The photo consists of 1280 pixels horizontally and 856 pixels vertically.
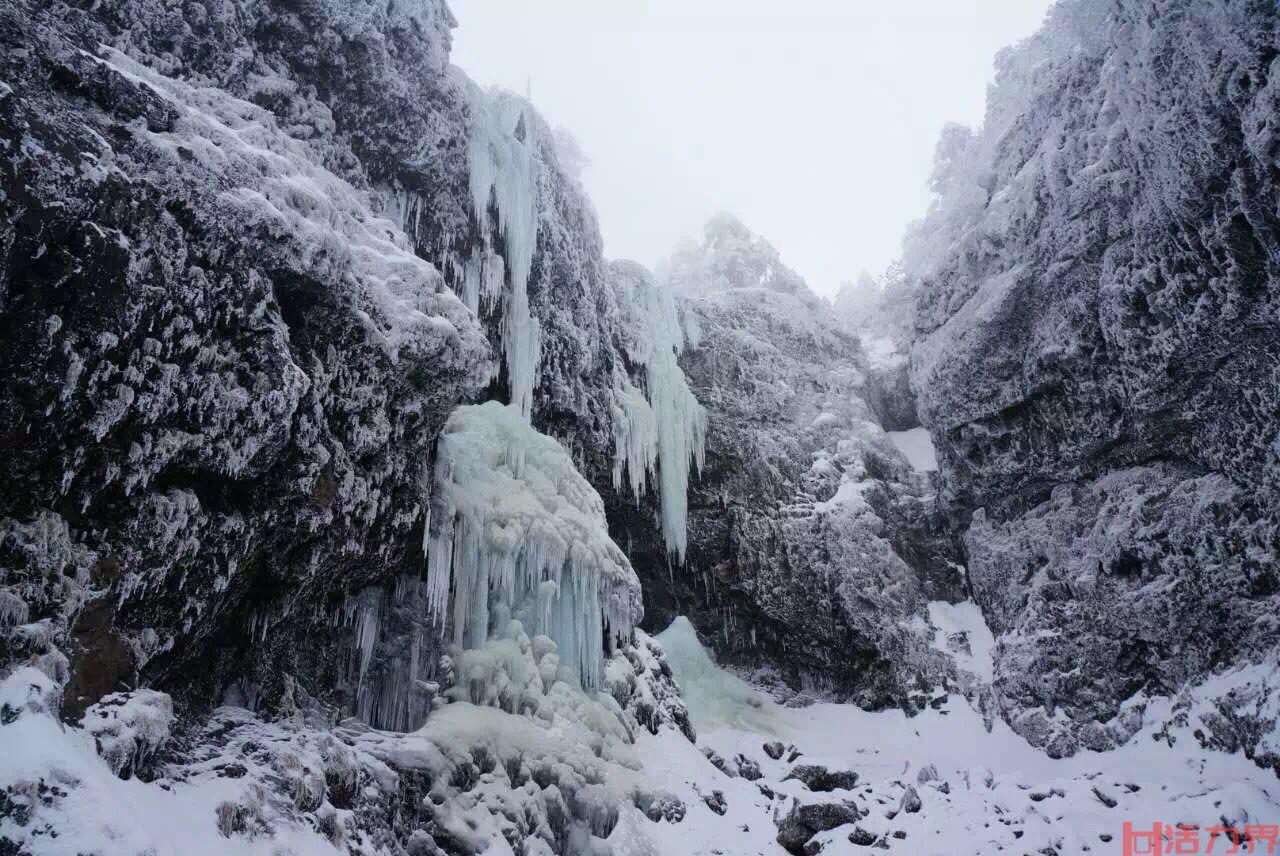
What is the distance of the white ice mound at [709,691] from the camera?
18422mm

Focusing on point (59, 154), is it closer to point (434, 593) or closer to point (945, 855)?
point (434, 593)

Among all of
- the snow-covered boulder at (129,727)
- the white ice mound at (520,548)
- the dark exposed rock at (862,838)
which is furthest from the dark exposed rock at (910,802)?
the snow-covered boulder at (129,727)

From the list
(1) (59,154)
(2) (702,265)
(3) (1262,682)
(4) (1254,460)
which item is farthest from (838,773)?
(2) (702,265)

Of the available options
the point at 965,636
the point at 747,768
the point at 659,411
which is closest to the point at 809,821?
the point at 747,768

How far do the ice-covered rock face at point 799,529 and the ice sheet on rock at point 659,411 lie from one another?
103 cm

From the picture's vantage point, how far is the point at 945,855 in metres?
12.4

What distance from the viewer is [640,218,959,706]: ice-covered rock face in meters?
19.3

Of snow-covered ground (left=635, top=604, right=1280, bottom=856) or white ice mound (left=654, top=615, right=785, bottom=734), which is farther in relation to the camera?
white ice mound (left=654, top=615, right=785, bottom=734)

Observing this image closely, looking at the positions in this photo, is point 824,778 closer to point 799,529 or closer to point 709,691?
point 709,691

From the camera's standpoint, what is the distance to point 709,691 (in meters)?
19.5

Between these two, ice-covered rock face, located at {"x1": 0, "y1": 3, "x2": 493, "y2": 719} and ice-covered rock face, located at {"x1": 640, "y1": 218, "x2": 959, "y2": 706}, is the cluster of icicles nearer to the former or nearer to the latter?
ice-covered rock face, located at {"x1": 0, "y1": 3, "x2": 493, "y2": 719}

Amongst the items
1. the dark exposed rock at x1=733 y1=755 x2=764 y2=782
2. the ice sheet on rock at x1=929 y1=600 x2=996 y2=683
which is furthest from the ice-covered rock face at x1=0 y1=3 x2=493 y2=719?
the ice sheet on rock at x1=929 y1=600 x2=996 y2=683

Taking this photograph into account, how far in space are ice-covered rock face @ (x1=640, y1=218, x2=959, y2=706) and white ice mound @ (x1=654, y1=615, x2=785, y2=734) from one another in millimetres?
751

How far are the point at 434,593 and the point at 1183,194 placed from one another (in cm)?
1435
